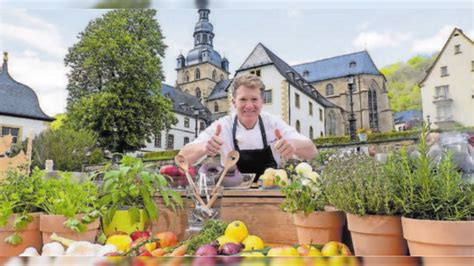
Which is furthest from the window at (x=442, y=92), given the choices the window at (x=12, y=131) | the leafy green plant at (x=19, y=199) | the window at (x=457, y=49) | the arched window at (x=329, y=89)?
the window at (x=12, y=131)

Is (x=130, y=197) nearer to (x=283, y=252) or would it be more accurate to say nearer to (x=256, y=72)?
(x=283, y=252)

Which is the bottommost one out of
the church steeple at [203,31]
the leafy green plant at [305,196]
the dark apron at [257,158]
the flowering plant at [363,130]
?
the leafy green plant at [305,196]

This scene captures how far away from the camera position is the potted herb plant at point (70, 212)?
613 millimetres

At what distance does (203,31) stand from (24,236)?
38.0 inches

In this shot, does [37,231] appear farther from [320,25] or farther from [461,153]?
[320,25]

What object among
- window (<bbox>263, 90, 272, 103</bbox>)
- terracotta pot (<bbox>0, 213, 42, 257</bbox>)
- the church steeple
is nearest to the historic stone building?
window (<bbox>263, 90, 272, 103</bbox>)

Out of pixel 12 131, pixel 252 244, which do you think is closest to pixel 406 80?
pixel 252 244

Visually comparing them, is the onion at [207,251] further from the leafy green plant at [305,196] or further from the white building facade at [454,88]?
the white building facade at [454,88]

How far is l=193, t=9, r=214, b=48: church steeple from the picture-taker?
1298 millimetres

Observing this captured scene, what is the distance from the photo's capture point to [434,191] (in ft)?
1.45

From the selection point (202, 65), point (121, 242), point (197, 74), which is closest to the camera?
point (121, 242)

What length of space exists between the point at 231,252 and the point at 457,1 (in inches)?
45.4

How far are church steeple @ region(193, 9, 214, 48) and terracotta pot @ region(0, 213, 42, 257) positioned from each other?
0.92 meters

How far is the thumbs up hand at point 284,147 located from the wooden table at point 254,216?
68 centimetres
